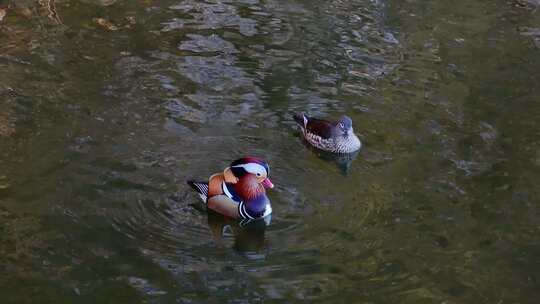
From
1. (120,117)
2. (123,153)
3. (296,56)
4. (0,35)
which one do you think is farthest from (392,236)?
(0,35)

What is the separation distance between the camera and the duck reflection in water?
851 cm

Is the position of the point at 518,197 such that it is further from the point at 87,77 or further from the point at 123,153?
the point at 87,77

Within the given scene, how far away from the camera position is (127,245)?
8312mm

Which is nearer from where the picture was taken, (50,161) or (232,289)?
(232,289)

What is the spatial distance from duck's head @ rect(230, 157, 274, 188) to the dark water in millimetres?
397

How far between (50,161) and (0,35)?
437 cm

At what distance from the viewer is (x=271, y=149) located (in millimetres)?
10547

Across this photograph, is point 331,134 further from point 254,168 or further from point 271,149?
point 254,168

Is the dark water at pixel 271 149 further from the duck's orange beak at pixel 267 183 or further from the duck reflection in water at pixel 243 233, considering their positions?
the duck's orange beak at pixel 267 183

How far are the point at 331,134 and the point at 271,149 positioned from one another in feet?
2.55

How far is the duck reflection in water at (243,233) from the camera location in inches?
335

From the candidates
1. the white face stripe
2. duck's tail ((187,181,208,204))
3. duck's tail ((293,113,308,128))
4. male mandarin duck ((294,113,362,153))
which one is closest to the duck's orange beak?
the white face stripe

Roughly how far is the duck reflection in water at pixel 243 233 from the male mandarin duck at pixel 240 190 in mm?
63

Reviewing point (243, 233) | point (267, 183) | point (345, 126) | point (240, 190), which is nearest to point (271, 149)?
point (345, 126)
